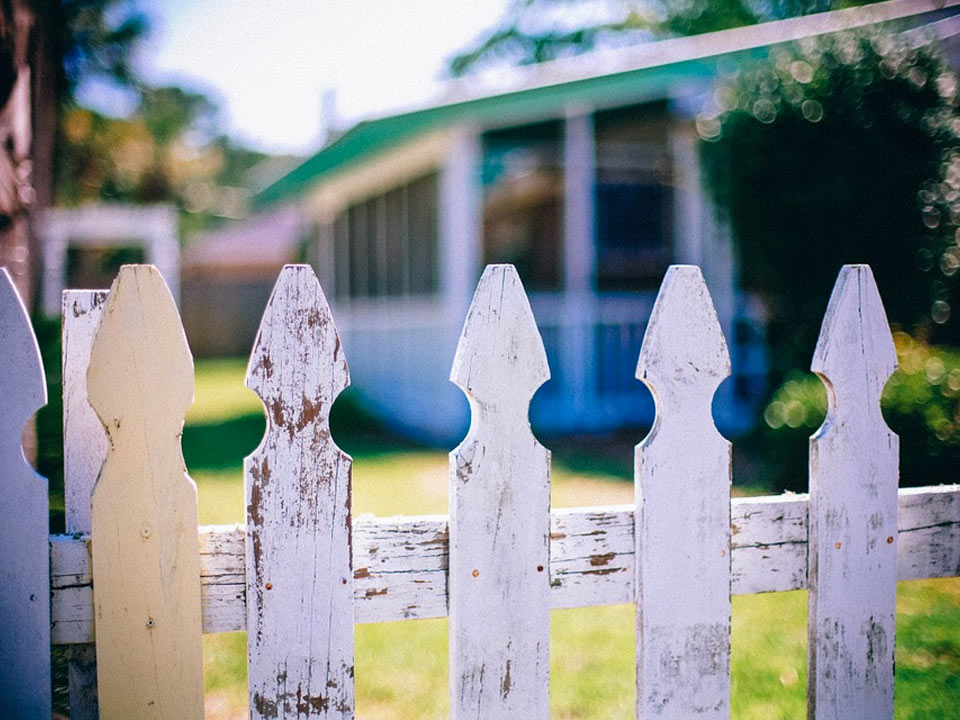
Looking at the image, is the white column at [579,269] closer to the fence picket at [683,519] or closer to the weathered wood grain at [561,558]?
the weathered wood grain at [561,558]

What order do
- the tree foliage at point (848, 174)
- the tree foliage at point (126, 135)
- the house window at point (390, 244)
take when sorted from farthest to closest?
the house window at point (390, 244)
the tree foliage at point (848, 174)
the tree foliage at point (126, 135)

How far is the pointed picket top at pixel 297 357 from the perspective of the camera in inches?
59.8

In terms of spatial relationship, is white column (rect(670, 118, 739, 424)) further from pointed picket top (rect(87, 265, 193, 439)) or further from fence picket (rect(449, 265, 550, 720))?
pointed picket top (rect(87, 265, 193, 439))

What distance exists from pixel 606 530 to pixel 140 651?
93 cm

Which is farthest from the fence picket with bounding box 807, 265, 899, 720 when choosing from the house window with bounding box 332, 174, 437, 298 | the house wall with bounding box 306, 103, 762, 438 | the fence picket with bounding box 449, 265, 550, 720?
the house window with bounding box 332, 174, 437, 298

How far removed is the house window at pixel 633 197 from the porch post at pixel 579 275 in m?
0.85

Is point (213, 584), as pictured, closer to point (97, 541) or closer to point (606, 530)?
point (97, 541)

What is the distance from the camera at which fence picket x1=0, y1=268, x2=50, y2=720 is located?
1.48 metres

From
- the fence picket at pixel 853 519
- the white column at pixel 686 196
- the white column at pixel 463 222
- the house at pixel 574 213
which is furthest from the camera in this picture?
the white column at pixel 686 196

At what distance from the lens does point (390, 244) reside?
496 inches

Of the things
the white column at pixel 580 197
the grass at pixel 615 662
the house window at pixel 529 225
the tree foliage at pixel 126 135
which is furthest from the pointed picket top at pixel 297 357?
the house window at pixel 529 225

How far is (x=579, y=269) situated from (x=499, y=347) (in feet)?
24.4

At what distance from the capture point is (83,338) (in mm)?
1637

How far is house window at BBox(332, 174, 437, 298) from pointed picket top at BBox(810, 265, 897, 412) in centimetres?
900
